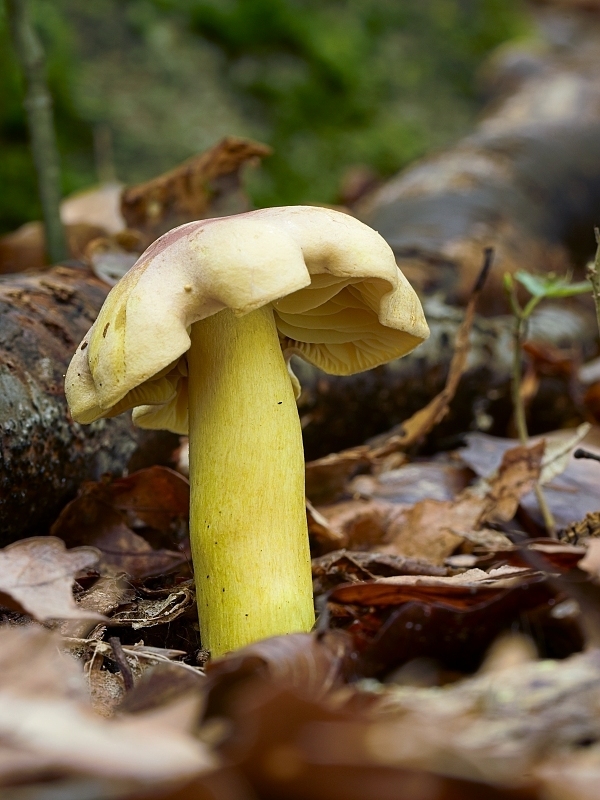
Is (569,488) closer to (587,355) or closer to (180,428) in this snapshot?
(180,428)

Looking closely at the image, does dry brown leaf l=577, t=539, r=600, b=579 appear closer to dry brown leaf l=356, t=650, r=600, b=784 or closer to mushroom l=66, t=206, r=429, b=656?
dry brown leaf l=356, t=650, r=600, b=784

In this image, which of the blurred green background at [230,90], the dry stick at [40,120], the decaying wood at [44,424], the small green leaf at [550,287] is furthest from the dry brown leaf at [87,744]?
the blurred green background at [230,90]

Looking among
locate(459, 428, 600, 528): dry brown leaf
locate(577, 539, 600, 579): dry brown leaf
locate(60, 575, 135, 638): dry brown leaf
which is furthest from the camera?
locate(459, 428, 600, 528): dry brown leaf

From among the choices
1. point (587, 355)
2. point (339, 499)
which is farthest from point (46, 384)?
point (587, 355)

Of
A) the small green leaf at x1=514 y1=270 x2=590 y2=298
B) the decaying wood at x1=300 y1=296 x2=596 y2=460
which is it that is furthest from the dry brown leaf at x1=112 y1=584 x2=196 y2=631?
the small green leaf at x1=514 y1=270 x2=590 y2=298

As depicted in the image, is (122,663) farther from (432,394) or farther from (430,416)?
(432,394)

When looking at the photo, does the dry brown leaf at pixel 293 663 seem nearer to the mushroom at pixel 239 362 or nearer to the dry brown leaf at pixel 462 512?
the mushroom at pixel 239 362

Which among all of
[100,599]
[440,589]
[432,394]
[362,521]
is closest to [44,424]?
[100,599]
